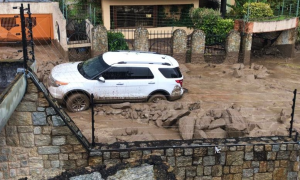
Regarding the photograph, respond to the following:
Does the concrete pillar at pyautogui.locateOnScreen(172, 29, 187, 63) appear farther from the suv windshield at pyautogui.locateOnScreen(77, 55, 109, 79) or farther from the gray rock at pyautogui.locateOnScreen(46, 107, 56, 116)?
the gray rock at pyautogui.locateOnScreen(46, 107, 56, 116)

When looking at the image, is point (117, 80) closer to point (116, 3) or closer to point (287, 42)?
point (116, 3)

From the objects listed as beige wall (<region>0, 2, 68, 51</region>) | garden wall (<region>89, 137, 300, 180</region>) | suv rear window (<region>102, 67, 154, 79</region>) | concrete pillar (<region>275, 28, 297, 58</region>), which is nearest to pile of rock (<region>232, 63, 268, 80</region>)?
concrete pillar (<region>275, 28, 297, 58</region>)

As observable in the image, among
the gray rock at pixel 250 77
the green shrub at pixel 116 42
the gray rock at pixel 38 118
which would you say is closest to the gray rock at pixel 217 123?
the gray rock at pixel 38 118

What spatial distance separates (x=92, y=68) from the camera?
39.7 feet

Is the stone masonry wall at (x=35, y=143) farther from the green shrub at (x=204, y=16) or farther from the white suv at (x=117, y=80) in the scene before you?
the green shrub at (x=204, y=16)

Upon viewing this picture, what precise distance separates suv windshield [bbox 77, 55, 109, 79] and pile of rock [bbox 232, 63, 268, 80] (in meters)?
6.43

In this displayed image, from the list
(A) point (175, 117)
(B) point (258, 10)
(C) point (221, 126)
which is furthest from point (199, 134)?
(B) point (258, 10)

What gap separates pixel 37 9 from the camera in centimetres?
1822

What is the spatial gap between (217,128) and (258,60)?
11572mm

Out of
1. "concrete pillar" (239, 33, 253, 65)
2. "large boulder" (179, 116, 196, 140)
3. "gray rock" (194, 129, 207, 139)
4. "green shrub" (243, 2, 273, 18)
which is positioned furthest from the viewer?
"green shrub" (243, 2, 273, 18)

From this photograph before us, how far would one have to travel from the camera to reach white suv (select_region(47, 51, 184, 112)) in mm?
11344

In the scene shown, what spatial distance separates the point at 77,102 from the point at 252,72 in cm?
872

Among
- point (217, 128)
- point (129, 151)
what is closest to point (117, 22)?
point (217, 128)

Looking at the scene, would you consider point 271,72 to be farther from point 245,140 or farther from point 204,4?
point 245,140
